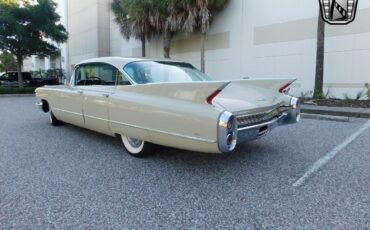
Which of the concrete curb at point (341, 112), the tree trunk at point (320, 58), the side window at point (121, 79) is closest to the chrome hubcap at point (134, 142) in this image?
the side window at point (121, 79)

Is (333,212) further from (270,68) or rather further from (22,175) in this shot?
(270,68)

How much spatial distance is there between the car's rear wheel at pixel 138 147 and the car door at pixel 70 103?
1119 millimetres

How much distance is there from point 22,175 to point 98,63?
2.08 metres

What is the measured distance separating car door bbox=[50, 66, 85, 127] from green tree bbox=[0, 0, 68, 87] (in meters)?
13.9

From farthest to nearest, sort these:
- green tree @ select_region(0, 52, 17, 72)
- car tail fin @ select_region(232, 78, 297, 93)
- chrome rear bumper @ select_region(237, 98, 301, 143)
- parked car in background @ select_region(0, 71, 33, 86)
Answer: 1. green tree @ select_region(0, 52, 17, 72)
2. parked car in background @ select_region(0, 71, 33, 86)
3. car tail fin @ select_region(232, 78, 297, 93)
4. chrome rear bumper @ select_region(237, 98, 301, 143)

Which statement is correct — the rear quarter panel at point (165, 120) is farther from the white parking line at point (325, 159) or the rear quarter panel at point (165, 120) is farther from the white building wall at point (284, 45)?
the white building wall at point (284, 45)

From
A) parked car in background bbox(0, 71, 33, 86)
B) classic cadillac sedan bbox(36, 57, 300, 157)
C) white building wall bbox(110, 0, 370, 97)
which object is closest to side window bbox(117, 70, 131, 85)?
classic cadillac sedan bbox(36, 57, 300, 157)

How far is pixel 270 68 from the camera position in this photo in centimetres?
1186

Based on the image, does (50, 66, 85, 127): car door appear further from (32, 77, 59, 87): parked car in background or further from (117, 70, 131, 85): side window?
(32, 77, 59, 87): parked car in background

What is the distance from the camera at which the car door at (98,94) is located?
3.97 meters

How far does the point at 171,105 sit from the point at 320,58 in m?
8.21

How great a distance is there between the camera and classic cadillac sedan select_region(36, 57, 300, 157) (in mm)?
2779

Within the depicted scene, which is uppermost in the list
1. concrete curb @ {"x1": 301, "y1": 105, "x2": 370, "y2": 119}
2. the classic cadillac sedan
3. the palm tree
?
the palm tree

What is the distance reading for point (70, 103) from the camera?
15.9 ft
